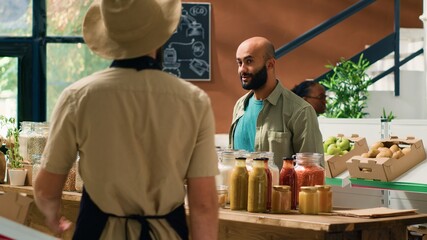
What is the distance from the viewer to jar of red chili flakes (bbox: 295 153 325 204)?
3.82m

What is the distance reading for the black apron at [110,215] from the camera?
250cm

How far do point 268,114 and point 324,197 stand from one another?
→ 1.36 m

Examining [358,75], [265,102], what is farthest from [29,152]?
[358,75]

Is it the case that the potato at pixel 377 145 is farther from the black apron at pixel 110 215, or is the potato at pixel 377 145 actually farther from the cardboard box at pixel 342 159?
the black apron at pixel 110 215

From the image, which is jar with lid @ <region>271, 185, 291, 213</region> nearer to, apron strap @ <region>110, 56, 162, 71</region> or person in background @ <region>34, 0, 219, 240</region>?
person in background @ <region>34, 0, 219, 240</region>

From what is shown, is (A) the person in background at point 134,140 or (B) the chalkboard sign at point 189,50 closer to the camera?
(A) the person in background at point 134,140

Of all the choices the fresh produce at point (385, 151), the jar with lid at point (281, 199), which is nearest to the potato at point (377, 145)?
the fresh produce at point (385, 151)

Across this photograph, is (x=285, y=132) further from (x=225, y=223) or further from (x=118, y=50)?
(x=118, y=50)

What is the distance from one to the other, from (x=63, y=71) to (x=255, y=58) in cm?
305

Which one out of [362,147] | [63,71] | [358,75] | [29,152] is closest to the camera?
[29,152]

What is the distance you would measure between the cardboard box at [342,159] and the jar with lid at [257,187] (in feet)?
8.24

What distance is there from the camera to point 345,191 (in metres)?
6.39

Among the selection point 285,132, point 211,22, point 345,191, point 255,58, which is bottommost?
point 345,191

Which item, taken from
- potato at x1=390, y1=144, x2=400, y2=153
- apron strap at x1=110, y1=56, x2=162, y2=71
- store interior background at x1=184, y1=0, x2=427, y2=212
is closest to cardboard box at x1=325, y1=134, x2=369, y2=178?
potato at x1=390, y1=144, x2=400, y2=153
